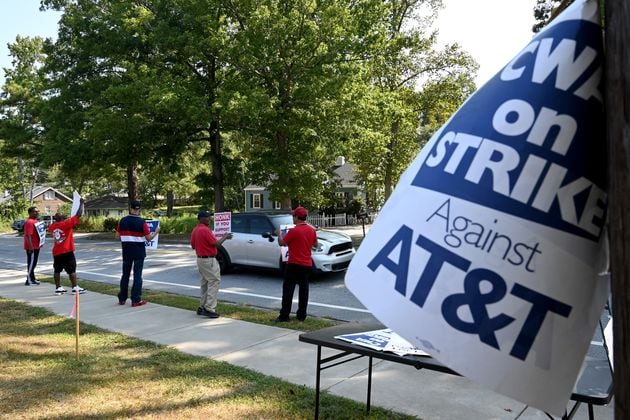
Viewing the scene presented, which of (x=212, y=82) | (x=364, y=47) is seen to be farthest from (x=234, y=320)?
(x=212, y=82)

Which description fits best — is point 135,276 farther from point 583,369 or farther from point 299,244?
point 583,369

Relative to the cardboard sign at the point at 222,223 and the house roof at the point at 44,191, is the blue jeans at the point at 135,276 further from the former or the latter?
the house roof at the point at 44,191

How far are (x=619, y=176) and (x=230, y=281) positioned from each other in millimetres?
10868

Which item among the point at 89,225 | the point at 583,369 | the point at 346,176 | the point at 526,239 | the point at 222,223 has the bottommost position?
the point at 89,225

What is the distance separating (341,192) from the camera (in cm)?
3791

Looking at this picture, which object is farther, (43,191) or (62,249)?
(43,191)

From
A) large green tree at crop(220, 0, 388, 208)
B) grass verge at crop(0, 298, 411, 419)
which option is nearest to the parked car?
grass verge at crop(0, 298, 411, 419)

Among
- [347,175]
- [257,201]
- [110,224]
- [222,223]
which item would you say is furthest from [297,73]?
[257,201]

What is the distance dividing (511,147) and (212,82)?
878 inches

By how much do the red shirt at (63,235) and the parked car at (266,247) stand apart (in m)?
3.29

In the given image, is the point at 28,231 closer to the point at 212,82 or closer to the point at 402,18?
the point at 212,82

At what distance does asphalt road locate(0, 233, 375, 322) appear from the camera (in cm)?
881

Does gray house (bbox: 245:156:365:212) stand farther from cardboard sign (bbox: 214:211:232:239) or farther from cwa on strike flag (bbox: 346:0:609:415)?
cwa on strike flag (bbox: 346:0:609:415)

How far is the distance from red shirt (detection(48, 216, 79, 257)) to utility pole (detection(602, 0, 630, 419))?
32.9 feet
